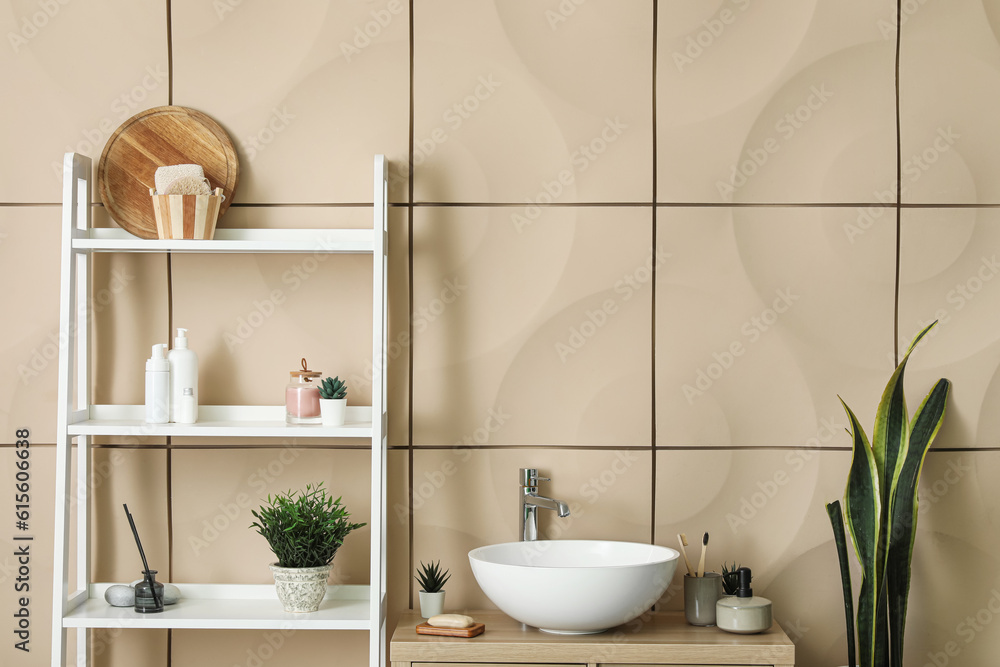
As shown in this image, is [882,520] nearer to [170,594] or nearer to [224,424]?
[224,424]

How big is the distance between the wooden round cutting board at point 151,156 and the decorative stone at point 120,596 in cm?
87

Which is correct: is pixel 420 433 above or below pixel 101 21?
below

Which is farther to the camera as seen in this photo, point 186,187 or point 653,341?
point 653,341

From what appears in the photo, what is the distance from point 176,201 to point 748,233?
1.35 meters

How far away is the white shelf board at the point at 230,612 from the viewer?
1821 millimetres

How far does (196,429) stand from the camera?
1.83 metres

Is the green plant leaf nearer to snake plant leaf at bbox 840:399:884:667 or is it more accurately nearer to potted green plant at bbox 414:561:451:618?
potted green plant at bbox 414:561:451:618

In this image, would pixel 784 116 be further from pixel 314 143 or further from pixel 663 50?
pixel 314 143

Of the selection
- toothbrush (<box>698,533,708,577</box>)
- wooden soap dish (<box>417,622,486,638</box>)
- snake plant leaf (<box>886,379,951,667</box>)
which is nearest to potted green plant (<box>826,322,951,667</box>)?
snake plant leaf (<box>886,379,951,667</box>)

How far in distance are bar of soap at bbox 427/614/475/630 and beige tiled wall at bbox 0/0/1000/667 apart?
0.67ft

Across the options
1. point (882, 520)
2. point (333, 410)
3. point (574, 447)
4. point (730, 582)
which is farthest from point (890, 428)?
point (333, 410)

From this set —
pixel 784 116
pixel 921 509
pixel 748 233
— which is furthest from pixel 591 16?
pixel 921 509

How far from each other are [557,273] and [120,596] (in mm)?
1278

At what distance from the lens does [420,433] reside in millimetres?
2059
